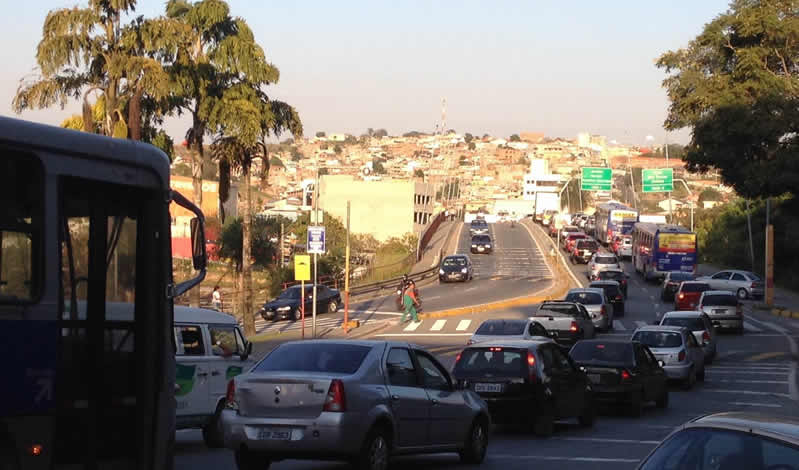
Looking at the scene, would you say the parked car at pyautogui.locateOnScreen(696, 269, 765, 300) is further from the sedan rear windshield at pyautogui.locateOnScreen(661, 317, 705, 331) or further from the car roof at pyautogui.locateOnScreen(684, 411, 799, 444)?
the car roof at pyautogui.locateOnScreen(684, 411, 799, 444)

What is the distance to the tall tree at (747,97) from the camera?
32.3 m

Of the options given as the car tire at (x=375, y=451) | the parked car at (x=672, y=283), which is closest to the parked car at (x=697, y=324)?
the parked car at (x=672, y=283)

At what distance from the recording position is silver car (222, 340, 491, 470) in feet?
38.7

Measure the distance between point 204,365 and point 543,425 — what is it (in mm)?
5497

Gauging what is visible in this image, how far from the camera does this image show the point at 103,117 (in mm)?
33625

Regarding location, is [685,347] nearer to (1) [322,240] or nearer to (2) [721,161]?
(2) [721,161]

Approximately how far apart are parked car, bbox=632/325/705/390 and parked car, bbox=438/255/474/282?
1433 inches

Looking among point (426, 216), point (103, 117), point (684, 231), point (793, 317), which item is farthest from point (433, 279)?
point (426, 216)

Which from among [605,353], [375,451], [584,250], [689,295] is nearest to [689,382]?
[605,353]

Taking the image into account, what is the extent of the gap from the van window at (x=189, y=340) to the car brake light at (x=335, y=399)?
465 centimetres

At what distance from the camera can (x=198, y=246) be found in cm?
943

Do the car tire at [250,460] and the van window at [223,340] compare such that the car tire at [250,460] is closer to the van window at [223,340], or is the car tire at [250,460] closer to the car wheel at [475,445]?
the car wheel at [475,445]

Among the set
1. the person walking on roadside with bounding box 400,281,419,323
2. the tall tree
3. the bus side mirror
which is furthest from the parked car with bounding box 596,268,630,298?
the bus side mirror

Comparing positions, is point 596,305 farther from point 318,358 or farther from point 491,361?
point 318,358
